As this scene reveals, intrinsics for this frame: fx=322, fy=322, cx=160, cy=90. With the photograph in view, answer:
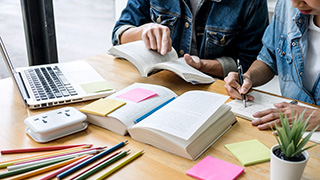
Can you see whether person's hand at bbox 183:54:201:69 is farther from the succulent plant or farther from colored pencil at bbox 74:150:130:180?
the succulent plant

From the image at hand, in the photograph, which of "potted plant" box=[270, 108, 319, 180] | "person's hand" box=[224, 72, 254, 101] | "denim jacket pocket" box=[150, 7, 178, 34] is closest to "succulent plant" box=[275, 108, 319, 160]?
"potted plant" box=[270, 108, 319, 180]

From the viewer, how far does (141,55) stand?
1.37 metres

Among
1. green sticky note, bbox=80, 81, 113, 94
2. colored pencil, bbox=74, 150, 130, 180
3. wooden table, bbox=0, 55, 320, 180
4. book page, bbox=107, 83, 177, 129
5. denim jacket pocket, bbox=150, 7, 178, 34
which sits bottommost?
wooden table, bbox=0, 55, 320, 180

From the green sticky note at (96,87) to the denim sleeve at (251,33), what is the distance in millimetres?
735

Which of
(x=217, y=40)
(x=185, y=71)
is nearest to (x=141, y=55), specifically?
(x=185, y=71)

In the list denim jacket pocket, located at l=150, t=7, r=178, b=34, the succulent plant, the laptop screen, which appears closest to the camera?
the succulent plant

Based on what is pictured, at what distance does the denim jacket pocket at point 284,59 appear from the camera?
1.40 meters

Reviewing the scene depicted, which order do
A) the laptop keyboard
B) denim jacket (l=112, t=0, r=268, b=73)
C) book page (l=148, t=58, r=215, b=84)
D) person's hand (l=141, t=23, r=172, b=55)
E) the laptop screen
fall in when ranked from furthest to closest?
denim jacket (l=112, t=0, r=268, b=73) → person's hand (l=141, t=23, r=172, b=55) → book page (l=148, t=58, r=215, b=84) → the laptop keyboard → the laptop screen

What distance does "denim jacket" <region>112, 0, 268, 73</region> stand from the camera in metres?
1.61

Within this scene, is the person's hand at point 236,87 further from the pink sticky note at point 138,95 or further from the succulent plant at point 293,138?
the succulent plant at point 293,138

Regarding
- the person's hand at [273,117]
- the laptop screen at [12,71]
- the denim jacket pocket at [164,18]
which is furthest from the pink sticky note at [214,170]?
the denim jacket pocket at [164,18]

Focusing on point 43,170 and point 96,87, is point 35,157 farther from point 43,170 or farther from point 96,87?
point 96,87

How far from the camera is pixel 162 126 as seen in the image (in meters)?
0.88

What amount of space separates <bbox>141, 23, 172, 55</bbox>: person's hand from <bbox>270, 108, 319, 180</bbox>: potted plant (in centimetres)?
79
